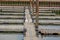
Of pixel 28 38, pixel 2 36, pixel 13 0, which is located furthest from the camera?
pixel 13 0

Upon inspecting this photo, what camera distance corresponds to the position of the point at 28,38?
39.6 inches

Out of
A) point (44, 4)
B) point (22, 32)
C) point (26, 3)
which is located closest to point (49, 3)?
point (44, 4)

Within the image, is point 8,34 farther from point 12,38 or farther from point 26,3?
point 26,3

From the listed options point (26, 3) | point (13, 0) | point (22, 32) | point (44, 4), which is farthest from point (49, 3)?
point (22, 32)

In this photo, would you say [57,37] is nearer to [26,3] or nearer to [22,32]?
[22,32]

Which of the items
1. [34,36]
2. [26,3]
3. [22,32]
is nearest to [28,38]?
[34,36]

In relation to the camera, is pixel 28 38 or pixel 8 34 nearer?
pixel 28 38

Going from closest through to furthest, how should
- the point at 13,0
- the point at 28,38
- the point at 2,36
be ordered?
the point at 28,38 < the point at 2,36 < the point at 13,0

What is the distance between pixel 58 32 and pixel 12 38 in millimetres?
342

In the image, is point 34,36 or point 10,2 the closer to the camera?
point 34,36

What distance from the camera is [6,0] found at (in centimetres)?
313

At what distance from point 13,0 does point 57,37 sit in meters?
2.18

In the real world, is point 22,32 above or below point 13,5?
below

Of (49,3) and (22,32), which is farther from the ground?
(49,3)
